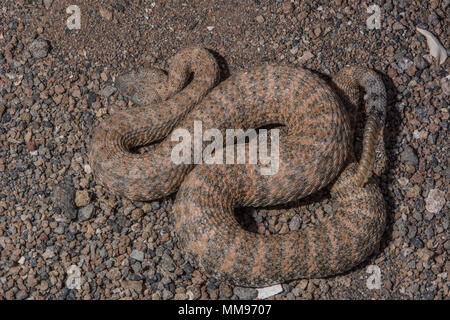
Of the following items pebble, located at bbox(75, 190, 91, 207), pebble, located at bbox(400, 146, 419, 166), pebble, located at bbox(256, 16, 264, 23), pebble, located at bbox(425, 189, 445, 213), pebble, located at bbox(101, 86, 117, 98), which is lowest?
pebble, located at bbox(425, 189, 445, 213)

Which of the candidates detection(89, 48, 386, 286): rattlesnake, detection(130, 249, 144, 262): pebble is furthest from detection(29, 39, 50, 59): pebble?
detection(130, 249, 144, 262): pebble

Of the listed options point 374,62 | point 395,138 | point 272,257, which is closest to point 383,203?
point 395,138

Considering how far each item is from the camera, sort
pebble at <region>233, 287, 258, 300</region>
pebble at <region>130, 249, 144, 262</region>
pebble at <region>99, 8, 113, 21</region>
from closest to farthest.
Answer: pebble at <region>233, 287, 258, 300</region> < pebble at <region>130, 249, 144, 262</region> < pebble at <region>99, 8, 113, 21</region>

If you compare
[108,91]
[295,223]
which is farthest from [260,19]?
[295,223]

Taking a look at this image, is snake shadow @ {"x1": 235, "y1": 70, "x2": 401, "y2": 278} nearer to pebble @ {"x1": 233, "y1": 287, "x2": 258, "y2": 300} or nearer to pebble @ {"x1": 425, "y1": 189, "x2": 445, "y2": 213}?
pebble @ {"x1": 425, "y1": 189, "x2": 445, "y2": 213}

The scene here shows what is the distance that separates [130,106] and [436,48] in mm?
3348

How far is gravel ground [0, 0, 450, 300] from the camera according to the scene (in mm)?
5199

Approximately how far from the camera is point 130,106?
19.2 feet

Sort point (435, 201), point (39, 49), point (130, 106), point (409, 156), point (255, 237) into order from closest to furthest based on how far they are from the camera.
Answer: point (255, 237) < point (435, 201) < point (409, 156) < point (130, 106) < point (39, 49)

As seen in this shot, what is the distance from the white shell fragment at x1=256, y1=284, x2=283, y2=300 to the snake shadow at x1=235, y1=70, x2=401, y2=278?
22.5 inches

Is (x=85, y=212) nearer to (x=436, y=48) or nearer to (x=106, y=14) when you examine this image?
(x=106, y=14)

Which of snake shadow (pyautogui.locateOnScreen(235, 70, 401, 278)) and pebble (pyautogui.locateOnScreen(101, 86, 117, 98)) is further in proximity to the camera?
pebble (pyautogui.locateOnScreen(101, 86, 117, 98))

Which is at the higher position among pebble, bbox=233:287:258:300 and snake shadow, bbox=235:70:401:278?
snake shadow, bbox=235:70:401:278

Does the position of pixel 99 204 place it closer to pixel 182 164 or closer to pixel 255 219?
pixel 182 164
